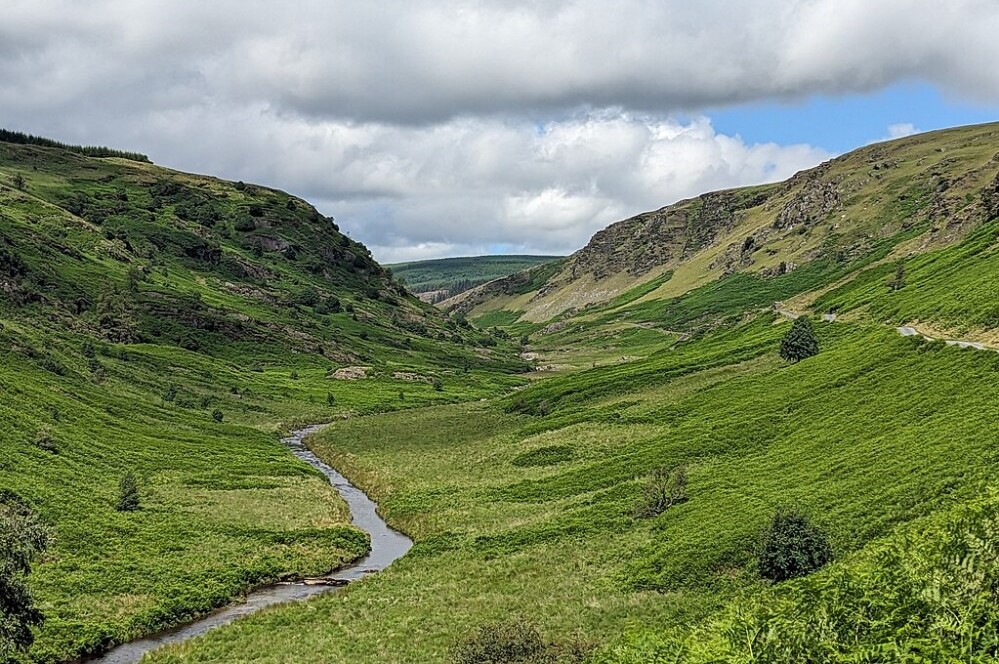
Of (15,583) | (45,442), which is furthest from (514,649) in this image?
(45,442)

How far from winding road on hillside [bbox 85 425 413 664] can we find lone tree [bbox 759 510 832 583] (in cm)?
2713

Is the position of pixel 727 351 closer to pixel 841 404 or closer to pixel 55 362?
pixel 841 404

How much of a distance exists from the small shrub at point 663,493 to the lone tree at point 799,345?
4562 centimetres

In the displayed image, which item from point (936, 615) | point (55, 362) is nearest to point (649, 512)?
point (936, 615)

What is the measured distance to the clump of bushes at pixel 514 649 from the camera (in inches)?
1379

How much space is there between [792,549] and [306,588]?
30.5 meters

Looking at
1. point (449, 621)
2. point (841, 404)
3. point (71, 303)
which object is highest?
point (71, 303)

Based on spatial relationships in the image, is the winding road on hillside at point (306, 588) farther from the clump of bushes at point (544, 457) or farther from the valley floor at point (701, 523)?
the clump of bushes at point (544, 457)

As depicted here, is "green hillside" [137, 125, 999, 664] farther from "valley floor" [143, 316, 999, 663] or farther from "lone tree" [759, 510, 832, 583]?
"lone tree" [759, 510, 832, 583]

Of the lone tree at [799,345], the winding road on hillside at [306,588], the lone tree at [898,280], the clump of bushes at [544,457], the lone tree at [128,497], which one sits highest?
the lone tree at [898,280]

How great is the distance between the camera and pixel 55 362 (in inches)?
4353

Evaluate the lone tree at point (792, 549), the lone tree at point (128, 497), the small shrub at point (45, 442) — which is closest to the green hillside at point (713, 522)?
the lone tree at point (792, 549)

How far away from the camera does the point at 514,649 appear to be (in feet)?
116

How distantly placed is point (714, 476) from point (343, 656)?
34.9 meters
